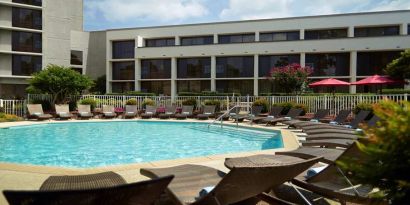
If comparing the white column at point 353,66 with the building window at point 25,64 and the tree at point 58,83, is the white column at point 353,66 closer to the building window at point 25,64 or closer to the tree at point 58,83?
the tree at point 58,83

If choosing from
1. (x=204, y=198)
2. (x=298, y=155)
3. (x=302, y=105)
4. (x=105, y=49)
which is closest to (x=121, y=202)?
(x=204, y=198)

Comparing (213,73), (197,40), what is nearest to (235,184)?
(213,73)

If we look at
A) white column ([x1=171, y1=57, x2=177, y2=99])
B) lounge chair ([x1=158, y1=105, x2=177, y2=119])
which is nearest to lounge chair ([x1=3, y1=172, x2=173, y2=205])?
lounge chair ([x1=158, y1=105, x2=177, y2=119])

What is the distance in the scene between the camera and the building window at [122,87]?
43.5 metres

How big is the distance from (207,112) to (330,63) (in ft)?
63.4

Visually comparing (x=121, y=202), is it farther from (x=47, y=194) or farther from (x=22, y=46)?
(x=22, y=46)

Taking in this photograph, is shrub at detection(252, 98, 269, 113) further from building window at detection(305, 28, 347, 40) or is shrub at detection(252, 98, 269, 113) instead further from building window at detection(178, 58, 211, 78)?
building window at detection(305, 28, 347, 40)

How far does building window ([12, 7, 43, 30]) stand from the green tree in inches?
1693

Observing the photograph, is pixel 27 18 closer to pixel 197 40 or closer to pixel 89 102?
pixel 197 40

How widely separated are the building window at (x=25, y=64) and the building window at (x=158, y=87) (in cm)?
1245

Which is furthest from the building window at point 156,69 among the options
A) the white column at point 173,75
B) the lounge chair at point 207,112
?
the lounge chair at point 207,112

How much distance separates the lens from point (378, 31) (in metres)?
35.8

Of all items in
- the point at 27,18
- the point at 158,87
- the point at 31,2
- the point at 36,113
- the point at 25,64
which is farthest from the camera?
the point at 158,87

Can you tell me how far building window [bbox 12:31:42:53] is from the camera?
38031 mm
